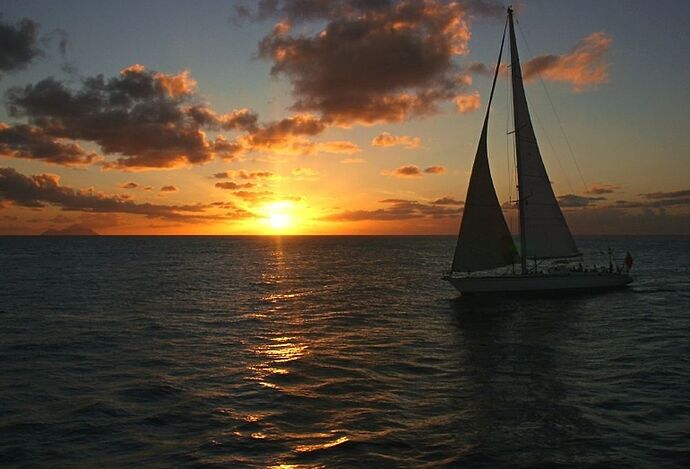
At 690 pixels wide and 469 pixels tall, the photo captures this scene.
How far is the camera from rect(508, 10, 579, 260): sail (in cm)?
4494

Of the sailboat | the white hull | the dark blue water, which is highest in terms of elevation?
the sailboat

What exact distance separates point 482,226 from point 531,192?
6.64 meters

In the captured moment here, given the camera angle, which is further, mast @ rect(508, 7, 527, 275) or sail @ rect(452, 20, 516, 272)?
mast @ rect(508, 7, 527, 275)

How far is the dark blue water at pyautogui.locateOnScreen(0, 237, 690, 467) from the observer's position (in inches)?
538

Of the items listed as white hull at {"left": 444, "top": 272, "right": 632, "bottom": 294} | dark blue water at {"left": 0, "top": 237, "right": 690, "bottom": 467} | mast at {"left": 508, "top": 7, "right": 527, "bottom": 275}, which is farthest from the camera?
mast at {"left": 508, "top": 7, "right": 527, "bottom": 275}

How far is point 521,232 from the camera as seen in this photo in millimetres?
44688

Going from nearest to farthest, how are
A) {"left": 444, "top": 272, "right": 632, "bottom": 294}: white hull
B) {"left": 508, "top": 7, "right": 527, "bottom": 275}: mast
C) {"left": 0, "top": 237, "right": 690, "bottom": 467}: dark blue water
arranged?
1. {"left": 0, "top": 237, "right": 690, "bottom": 467}: dark blue water
2. {"left": 444, "top": 272, "right": 632, "bottom": 294}: white hull
3. {"left": 508, "top": 7, "right": 527, "bottom": 275}: mast

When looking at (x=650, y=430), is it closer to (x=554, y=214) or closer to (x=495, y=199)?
(x=495, y=199)

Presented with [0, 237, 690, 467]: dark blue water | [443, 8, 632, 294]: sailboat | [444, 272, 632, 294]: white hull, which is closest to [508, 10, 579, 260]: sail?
[443, 8, 632, 294]: sailboat

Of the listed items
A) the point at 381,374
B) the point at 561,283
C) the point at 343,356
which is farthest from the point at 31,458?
the point at 561,283

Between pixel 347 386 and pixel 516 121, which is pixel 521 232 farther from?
pixel 347 386

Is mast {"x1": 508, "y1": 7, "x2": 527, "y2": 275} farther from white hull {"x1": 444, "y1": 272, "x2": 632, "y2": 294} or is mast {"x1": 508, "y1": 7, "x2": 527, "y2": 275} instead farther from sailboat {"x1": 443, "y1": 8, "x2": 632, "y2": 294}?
white hull {"x1": 444, "y1": 272, "x2": 632, "y2": 294}

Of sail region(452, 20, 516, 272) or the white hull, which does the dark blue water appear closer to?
the white hull

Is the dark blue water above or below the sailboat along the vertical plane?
below
